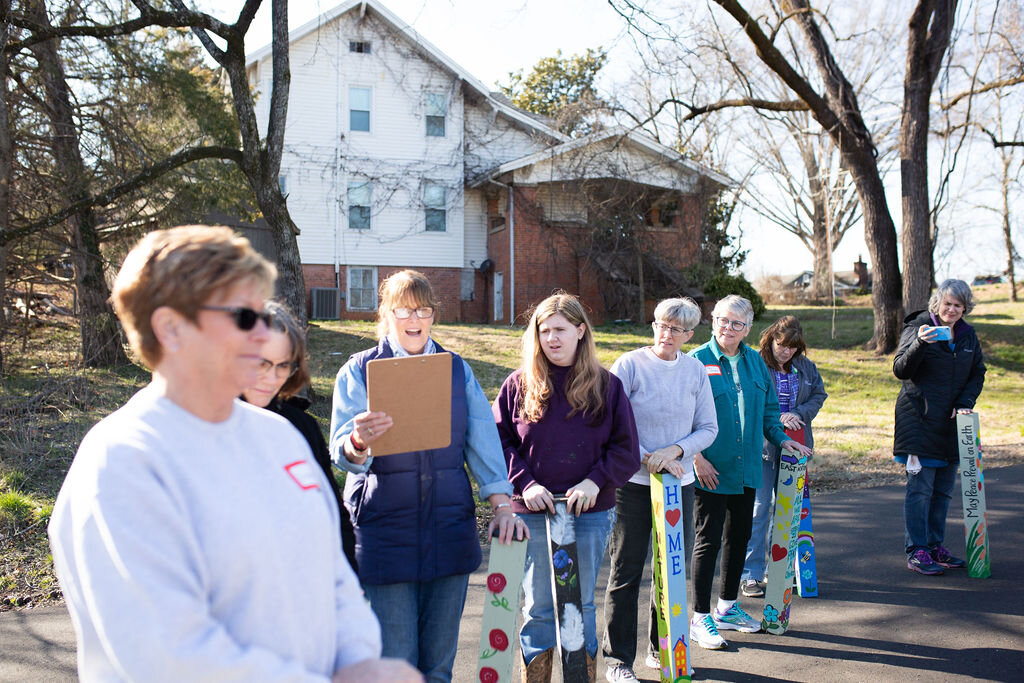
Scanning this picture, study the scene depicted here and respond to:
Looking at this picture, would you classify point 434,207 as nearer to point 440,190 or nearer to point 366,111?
point 440,190

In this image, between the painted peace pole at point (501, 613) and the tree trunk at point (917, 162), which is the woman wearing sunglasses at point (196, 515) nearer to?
the painted peace pole at point (501, 613)

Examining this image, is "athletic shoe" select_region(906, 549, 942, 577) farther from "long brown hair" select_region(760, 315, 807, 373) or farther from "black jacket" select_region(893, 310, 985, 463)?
"long brown hair" select_region(760, 315, 807, 373)

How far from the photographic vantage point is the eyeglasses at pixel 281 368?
2766 mm

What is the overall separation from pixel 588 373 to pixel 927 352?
3396 mm

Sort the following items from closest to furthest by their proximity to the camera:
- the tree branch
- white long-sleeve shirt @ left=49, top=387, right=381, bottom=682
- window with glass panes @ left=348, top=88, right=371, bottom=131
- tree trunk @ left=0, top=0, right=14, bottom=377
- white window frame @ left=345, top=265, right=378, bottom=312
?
white long-sleeve shirt @ left=49, top=387, right=381, bottom=682 < tree trunk @ left=0, top=0, right=14, bottom=377 < the tree branch < window with glass panes @ left=348, top=88, right=371, bottom=131 < white window frame @ left=345, top=265, right=378, bottom=312

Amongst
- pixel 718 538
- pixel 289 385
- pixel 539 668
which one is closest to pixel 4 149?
pixel 289 385

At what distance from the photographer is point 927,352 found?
5.83 metres

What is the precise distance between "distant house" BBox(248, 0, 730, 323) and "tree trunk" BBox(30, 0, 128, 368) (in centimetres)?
1206

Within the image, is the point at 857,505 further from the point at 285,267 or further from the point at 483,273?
the point at 483,273

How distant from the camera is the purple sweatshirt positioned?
3.76m

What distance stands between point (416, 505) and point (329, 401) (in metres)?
8.54

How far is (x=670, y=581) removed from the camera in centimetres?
391

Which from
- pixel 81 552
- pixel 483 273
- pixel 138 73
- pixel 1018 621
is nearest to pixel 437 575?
pixel 81 552

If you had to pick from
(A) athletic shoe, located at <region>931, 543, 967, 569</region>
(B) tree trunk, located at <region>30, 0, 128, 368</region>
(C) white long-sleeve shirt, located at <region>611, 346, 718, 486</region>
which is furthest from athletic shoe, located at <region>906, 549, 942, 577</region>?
(B) tree trunk, located at <region>30, 0, 128, 368</region>
